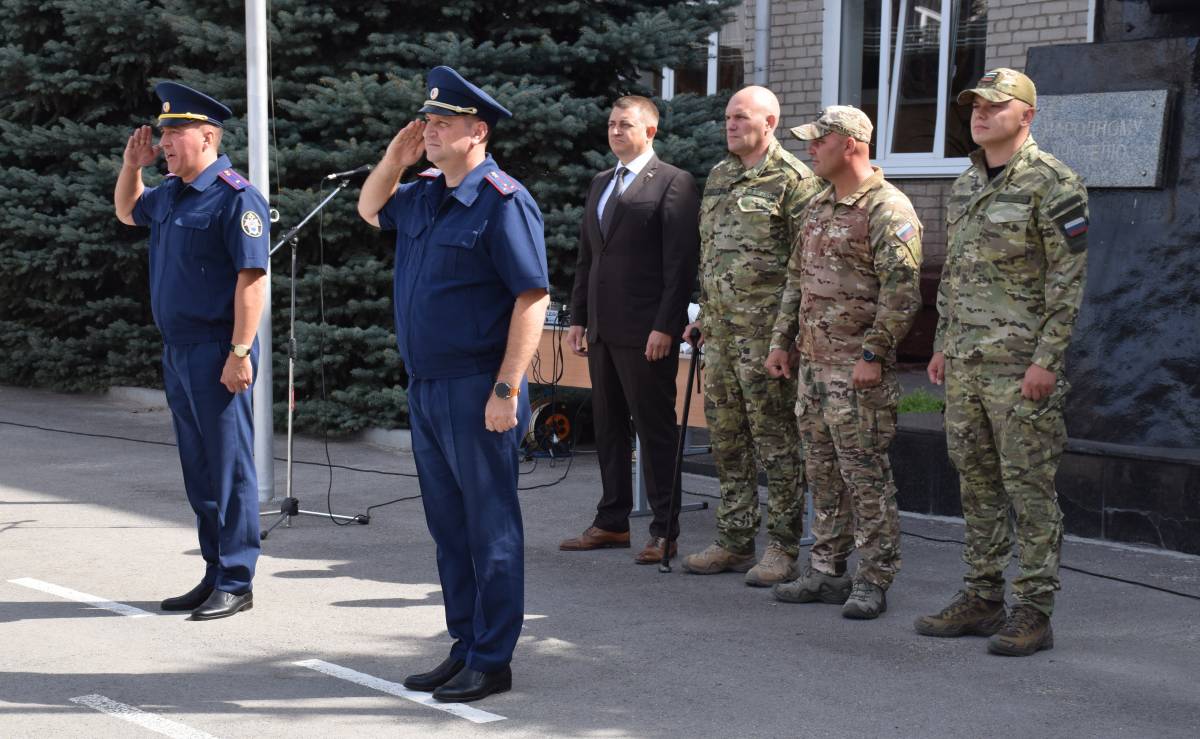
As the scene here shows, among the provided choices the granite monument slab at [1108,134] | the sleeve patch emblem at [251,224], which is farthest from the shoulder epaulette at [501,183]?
the granite monument slab at [1108,134]

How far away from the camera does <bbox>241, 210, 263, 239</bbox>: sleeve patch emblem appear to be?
19.9ft

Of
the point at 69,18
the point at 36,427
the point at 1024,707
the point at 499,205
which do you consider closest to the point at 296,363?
the point at 36,427

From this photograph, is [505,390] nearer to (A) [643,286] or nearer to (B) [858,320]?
(B) [858,320]

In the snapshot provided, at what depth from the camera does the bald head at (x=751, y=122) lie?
6711 mm

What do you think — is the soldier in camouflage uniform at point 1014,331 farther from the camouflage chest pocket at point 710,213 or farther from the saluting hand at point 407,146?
the saluting hand at point 407,146

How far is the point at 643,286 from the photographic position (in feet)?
24.0

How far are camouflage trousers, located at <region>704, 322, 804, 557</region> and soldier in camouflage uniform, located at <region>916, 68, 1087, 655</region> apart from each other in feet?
3.56

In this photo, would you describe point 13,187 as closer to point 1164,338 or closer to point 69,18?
point 69,18

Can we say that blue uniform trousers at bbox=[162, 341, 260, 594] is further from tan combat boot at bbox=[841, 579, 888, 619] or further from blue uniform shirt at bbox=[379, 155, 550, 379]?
tan combat boot at bbox=[841, 579, 888, 619]

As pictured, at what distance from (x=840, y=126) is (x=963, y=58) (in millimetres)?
9321

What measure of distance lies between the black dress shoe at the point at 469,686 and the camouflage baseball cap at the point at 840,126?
99.1 inches

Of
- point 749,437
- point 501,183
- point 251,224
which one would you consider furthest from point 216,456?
point 749,437

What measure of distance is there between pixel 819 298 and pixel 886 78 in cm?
977

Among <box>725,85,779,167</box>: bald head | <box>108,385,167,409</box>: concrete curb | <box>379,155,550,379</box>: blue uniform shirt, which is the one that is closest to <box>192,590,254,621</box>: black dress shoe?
<box>379,155,550,379</box>: blue uniform shirt
